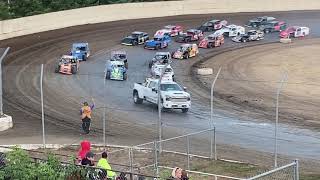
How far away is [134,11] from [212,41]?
17.4m

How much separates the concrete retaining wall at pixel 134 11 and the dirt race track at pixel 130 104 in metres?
2.67

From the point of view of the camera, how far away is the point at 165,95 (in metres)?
31.7

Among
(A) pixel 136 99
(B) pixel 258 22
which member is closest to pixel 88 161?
(A) pixel 136 99

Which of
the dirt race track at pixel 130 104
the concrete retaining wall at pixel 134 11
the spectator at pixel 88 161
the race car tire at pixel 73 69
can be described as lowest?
the dirt race track at pixel 130 104

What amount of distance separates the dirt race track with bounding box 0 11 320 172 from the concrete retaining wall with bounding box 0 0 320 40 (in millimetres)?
2672

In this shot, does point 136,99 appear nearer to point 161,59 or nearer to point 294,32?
point 161,59

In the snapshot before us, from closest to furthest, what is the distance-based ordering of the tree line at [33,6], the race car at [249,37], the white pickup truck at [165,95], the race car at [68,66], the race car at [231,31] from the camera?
the white pickup truck at [165,95] → the race car at [68,66] → the race car at [249,37] → the race car at [231,31] → the tree line at [33,6]

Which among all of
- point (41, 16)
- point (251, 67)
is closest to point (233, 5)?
point (41, 16)

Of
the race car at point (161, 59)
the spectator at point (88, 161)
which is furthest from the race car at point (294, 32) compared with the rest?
the spectator at point (88, 161)

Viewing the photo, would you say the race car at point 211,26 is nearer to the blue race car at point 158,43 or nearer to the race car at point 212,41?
the race car at point 212,41

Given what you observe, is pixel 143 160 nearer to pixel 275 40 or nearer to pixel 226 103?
pixel 226 103

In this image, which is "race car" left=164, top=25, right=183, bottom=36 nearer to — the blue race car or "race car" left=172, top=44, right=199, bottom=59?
the blue race car

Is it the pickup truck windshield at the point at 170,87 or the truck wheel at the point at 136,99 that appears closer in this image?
the pickup truck windshield at the point at 170,87

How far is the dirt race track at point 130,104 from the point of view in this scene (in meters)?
26.4
